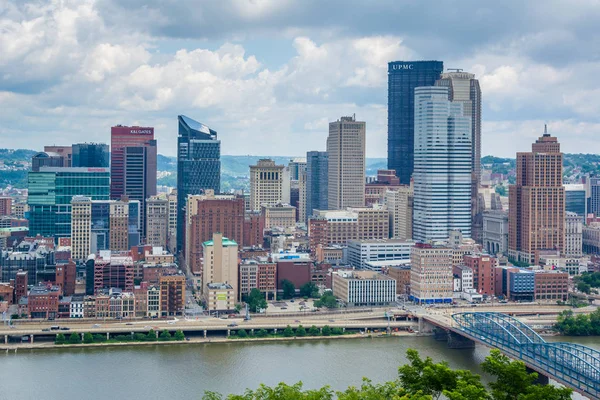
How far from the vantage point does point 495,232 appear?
264 feet

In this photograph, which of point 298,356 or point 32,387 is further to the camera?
point 298,356

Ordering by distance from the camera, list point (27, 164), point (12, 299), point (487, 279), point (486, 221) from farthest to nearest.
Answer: point (27, 164), point (486, 221), point (487, 279), point (12, 299)

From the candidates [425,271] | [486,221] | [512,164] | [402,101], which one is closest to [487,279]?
[425,271]

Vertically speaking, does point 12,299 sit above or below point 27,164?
below

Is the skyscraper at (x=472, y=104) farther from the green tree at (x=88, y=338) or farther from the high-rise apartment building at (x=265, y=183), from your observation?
the green tree at (x=88, y=338)

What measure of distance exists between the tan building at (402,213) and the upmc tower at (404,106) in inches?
1062

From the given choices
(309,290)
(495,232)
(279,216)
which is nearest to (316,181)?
(279,216)

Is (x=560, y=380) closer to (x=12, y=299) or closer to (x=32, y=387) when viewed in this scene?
(x=32, y=387)

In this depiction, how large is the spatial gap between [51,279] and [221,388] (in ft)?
82.7

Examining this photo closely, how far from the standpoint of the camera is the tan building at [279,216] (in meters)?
86.4

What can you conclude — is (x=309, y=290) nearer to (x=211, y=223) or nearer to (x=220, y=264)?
(x=220, y=264)

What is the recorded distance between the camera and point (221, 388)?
36.7 m

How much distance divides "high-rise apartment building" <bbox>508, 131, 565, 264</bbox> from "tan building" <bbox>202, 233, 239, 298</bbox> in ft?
86.4

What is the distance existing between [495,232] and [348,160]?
59.9 ft
